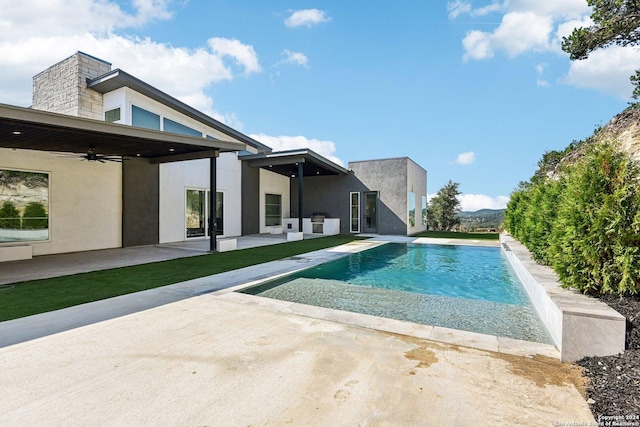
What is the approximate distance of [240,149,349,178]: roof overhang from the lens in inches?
558

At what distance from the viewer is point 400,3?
1083cm

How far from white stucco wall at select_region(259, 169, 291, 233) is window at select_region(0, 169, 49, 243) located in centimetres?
975

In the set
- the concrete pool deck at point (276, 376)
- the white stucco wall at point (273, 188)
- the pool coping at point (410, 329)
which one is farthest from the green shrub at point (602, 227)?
the white stucco wall at point (273, 188)

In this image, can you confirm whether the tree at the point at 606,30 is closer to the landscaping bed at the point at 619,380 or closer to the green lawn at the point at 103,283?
the landscaping bed at the point at 619,380

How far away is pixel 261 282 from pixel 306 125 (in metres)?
16.9

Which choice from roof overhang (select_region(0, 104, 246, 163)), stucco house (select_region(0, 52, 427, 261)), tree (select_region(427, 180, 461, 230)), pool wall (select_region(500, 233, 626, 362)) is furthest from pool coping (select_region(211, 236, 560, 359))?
tree (select_region(427, 180, 461, 230))

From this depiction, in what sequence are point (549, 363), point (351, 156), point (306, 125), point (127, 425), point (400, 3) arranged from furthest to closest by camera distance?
point (306, 125), point (351, 156), point (400, 3), point (549, 363), point (127, 425)

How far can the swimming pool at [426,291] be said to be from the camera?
4238 millimetres

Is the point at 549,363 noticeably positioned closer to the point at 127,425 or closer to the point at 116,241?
the point at 127,425

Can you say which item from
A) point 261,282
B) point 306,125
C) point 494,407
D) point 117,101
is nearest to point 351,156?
point 306,125

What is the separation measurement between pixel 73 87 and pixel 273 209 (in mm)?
10851

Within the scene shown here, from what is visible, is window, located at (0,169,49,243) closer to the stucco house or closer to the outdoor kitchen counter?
the stucco house

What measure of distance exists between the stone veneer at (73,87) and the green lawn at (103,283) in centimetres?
684

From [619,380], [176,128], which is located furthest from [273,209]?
[619,380]
